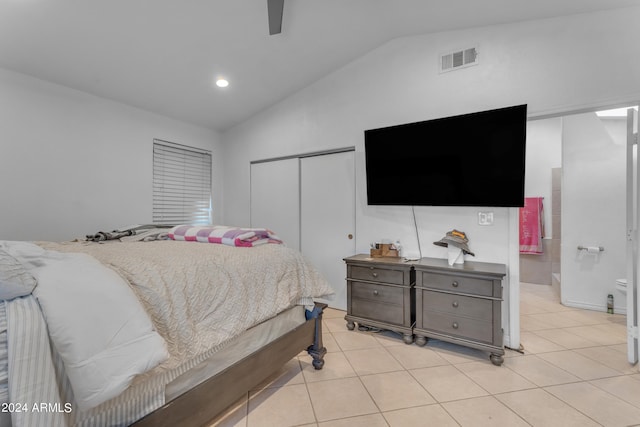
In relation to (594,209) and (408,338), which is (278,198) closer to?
(408,338)

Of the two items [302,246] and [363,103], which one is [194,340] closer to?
[302,246]

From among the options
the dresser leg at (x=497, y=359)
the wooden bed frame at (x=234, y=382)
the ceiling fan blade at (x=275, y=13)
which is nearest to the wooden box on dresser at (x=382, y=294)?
the dresser leg at (x=497, y=359)

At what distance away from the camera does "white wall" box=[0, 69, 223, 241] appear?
2516 millimetres

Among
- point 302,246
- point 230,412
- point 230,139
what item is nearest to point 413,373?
point 230,412

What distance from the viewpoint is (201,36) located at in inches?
100

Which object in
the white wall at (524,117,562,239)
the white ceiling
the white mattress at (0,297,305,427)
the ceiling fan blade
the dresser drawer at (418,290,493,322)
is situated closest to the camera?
the white mattress at (0,297,305,427)

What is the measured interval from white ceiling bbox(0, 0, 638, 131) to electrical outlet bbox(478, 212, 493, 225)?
5.59ft

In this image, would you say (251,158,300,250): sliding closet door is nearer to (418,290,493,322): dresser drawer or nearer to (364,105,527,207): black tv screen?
(364,105,527,207): black tv screen

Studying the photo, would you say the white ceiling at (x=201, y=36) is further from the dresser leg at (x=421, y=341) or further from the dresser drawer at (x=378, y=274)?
the dresser leg at (x=421, y=341)

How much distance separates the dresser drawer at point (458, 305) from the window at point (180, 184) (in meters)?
3.26

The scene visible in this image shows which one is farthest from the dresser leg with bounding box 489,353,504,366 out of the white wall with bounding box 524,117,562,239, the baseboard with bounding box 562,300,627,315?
the white wall with bounding box 524,117,562,239

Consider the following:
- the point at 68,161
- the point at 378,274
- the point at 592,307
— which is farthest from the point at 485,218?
the point at 68,161

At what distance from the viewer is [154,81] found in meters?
3.00

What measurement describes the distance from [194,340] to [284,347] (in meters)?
0.74
